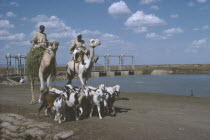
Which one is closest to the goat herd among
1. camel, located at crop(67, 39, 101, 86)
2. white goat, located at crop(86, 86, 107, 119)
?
white goat, located at crop(86, 86, 107, 119)

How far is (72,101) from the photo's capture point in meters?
9.73

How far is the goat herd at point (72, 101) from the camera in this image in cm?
957

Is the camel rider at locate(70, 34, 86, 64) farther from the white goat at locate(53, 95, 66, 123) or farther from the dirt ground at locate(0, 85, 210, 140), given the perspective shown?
the dirt ground at locate(0, 85, 210, 140)

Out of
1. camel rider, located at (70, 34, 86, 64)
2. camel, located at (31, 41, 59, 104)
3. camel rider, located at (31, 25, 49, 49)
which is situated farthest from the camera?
camel rider, located at (31, 25, 49, 49)

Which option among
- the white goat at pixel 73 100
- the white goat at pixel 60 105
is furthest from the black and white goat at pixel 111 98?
the white goat at pixel 60 105

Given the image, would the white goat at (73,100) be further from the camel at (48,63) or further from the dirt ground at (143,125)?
the camel at (48,63)

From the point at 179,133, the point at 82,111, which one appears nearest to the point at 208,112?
the point at 179,133

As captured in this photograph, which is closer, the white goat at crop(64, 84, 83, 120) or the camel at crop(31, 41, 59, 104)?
the white goat at crop(64, 84, 83, 120)

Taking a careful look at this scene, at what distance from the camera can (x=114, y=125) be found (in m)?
8.88

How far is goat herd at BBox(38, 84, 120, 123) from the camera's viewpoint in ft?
31.4

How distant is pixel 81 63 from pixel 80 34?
5.38ft

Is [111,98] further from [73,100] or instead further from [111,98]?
[73,100]

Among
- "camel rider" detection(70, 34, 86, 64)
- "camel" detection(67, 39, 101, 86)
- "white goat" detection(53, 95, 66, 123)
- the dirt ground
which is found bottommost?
the dirt ground

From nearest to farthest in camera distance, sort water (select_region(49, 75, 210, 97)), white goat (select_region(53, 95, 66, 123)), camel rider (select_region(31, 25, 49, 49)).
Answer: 1. white goat (select_region(53, 95, 66, 123))
2. camel rider (select_region(31, 25, 49, 49))
3. water (select_region(49, 75, 210, 97))
